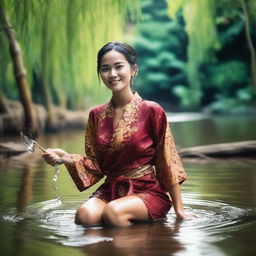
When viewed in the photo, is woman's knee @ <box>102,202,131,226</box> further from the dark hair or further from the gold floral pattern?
the dark hair

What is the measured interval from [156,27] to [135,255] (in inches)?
959

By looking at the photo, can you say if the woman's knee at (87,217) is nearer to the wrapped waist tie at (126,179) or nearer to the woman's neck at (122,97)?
the wrapped waist tie at (126,179)

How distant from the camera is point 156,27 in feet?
88.0

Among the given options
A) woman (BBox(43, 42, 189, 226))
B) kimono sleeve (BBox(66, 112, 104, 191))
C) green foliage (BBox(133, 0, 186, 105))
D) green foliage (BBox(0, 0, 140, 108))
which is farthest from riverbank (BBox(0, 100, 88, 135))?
green foliage (BBox(133, 0, 186, 105))

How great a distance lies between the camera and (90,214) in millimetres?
3621

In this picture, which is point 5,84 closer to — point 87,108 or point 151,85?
point 87,108

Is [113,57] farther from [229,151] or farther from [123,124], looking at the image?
[229,151]

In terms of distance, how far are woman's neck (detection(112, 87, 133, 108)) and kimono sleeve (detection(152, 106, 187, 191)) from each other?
195mm

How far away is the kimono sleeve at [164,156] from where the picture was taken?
3707 millimetres

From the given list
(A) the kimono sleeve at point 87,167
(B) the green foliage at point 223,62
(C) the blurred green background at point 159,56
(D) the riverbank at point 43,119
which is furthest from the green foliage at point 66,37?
(B) the green foliage at point 223,62

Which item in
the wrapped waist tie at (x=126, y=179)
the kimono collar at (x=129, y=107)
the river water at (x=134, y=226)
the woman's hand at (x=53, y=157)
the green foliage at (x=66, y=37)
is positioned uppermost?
the green foliage at (x=66, y=37)

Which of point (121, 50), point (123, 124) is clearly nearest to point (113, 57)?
point (121, 50)

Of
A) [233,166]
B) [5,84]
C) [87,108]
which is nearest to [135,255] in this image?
[233,166]

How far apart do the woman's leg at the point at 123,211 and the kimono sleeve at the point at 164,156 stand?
0.66ft
